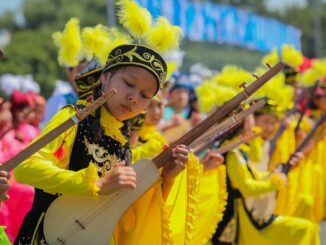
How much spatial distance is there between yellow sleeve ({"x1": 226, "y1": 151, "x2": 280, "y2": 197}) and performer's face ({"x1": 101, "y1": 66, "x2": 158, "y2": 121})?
7.88 feet

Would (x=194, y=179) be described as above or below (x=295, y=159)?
below

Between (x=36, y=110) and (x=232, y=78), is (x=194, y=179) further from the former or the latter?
(x=36, y=110)

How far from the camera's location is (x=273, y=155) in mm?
7945

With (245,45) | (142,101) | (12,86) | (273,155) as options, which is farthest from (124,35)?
(245,45)

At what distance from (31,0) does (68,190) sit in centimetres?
6738

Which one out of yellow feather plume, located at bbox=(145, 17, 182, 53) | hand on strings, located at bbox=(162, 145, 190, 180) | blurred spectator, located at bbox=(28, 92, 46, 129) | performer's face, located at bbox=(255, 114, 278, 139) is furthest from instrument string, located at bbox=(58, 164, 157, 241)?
blurred spectator, located at bbox=(28, 92, 46, 129)

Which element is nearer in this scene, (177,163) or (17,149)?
(177,163)

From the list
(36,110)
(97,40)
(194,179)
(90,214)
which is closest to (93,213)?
(90,214)

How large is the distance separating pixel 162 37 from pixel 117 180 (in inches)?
33.9

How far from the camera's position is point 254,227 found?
611 centimetres

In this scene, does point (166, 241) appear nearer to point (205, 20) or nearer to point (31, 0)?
point (205, 20)

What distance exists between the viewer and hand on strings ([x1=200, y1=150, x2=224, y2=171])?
5.66 metres

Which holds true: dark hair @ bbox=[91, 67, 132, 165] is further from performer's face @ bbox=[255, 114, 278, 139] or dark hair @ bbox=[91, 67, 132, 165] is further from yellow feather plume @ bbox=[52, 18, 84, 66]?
performer's face @ bbox=[255, 114, 278, 139]

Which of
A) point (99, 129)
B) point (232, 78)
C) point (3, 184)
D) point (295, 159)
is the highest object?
point (232, 78)
